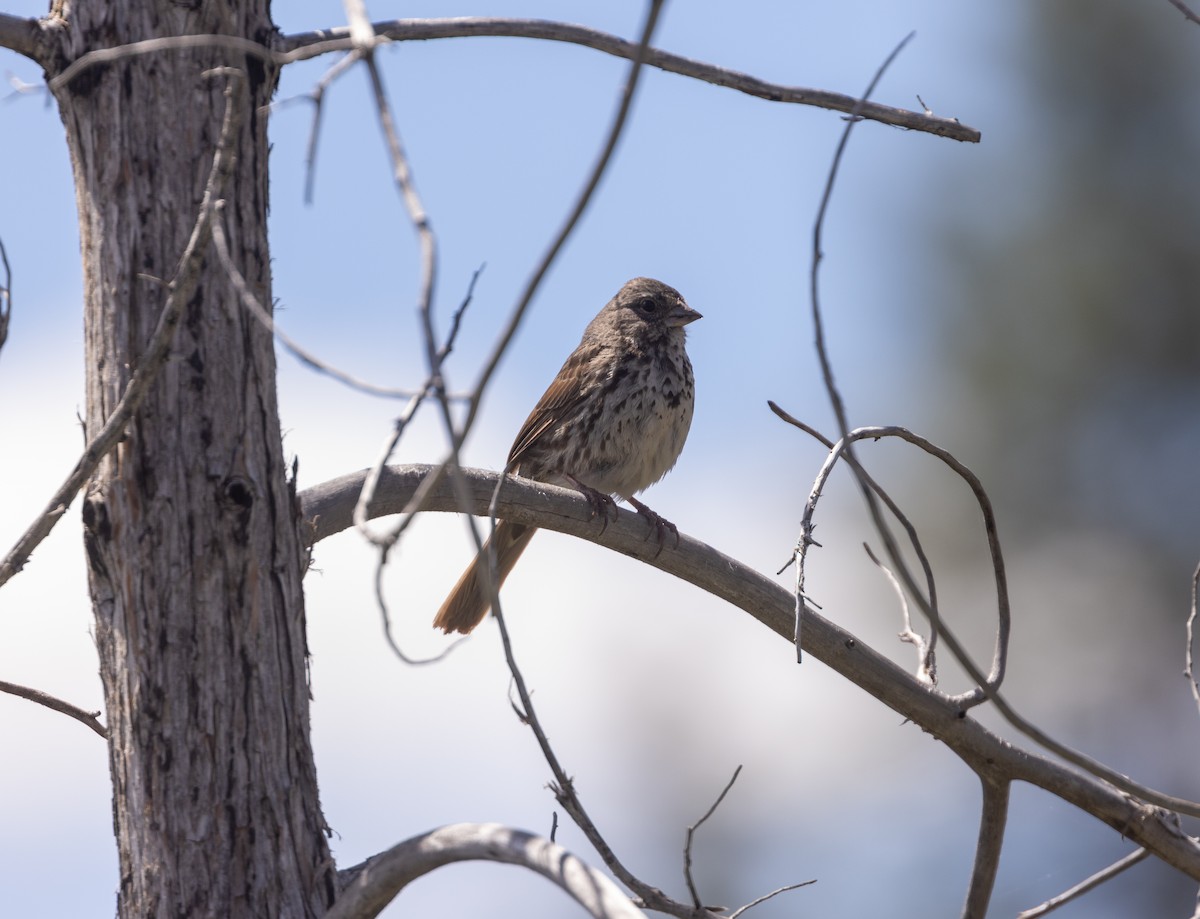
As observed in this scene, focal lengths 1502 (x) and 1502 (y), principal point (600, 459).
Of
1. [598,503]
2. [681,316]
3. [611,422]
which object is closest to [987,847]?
[598,503]

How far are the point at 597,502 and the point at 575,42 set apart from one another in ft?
7.16

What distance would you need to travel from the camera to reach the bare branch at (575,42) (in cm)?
Result: 311

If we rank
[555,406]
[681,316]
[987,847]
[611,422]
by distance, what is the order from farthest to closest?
[681,316] → [555,406] → [611,422] → [987,847]

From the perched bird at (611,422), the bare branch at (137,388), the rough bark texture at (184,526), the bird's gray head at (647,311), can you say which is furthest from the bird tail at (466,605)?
the bare branch at (137,388)

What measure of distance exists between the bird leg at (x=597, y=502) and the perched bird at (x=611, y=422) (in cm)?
5

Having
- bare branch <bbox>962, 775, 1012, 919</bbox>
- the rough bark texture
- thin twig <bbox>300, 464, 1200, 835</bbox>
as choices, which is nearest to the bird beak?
thin twig <bbox>300, 464, 1200, 835</bbox>

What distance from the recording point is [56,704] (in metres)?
3.47

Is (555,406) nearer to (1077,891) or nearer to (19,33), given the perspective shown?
(1077,891)

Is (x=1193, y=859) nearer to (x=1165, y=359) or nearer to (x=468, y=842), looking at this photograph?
(x=468, y=842)

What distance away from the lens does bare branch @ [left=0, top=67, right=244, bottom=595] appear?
2.69 meters

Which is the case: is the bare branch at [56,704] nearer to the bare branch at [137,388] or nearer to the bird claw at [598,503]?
the bare branch at [137,388]

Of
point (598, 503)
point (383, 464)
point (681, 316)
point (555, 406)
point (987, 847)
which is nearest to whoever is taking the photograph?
point (383, 464)

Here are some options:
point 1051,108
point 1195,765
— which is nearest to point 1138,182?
point 1051,108

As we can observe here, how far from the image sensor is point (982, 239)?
22219mm
